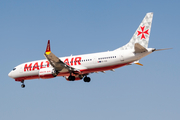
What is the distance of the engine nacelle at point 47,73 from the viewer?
155ft

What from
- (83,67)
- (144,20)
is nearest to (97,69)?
(83,67)

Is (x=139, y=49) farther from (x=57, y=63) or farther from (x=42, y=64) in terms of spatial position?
(x=42, y=64)

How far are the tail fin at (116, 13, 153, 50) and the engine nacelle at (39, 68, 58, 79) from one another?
35.2ft

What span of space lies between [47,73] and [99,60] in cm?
781

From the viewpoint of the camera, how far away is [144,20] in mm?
46531

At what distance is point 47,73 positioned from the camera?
155 feet

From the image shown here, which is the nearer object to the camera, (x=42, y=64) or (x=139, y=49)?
(x=139, y=49)

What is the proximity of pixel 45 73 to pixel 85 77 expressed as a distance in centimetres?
695

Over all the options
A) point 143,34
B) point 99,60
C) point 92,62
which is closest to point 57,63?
point 92,62

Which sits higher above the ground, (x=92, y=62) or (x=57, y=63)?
(x=92, y=62)

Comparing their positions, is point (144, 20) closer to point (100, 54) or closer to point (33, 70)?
point (100, 54)

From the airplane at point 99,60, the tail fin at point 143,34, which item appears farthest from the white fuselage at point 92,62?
the tail fin at point 143,34

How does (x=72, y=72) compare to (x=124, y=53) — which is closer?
(x=124, y=53)

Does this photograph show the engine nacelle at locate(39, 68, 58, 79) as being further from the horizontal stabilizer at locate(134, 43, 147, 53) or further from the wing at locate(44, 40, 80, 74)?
the horizontal stabilizer at locate(134, 43, 147, 53)
